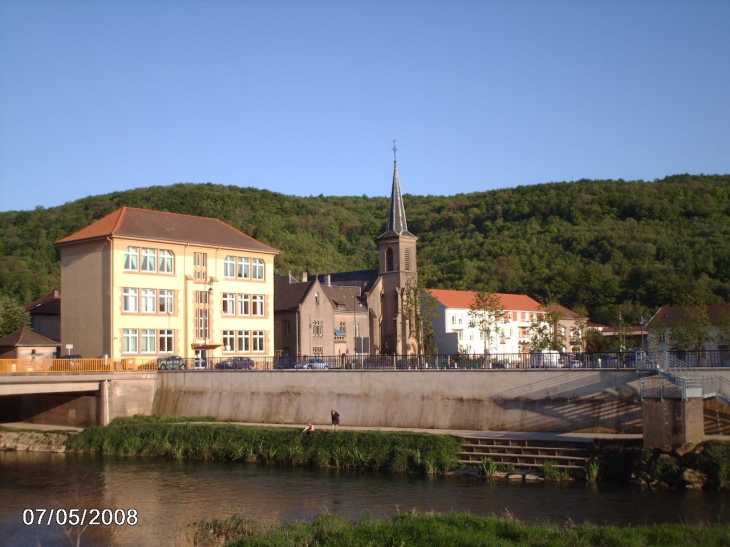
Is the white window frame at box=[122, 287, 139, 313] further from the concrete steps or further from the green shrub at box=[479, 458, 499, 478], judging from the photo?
the green shrub at box=[479, 458, 499, 478]

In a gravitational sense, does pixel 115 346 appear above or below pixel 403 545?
above

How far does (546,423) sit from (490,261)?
82.7 metres

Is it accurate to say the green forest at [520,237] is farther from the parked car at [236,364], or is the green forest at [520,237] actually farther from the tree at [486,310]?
the parked car at [236,364]

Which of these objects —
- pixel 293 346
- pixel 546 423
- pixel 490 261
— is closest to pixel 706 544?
pixel 546 423

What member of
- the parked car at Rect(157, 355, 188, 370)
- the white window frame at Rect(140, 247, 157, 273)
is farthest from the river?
the white window frame at Rect(140, 247, 157, 273)

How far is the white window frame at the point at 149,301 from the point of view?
50.0 meters

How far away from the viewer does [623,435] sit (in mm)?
32469

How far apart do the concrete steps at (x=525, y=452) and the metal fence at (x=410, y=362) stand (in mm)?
5033

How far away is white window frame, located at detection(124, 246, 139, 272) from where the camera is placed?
4912 cm

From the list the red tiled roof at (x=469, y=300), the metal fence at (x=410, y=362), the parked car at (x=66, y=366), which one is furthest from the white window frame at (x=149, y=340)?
the red tiled roof at (x=469, y=300)

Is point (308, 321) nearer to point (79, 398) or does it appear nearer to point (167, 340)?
point (167, 340)

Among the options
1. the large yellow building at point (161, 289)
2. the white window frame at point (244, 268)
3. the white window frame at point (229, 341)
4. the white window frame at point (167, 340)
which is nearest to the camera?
the large yellow building at point (161, 289)

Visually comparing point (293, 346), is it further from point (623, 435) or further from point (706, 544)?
point (706, 544)

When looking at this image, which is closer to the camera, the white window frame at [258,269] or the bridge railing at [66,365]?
the bridge railing at [66,365]
